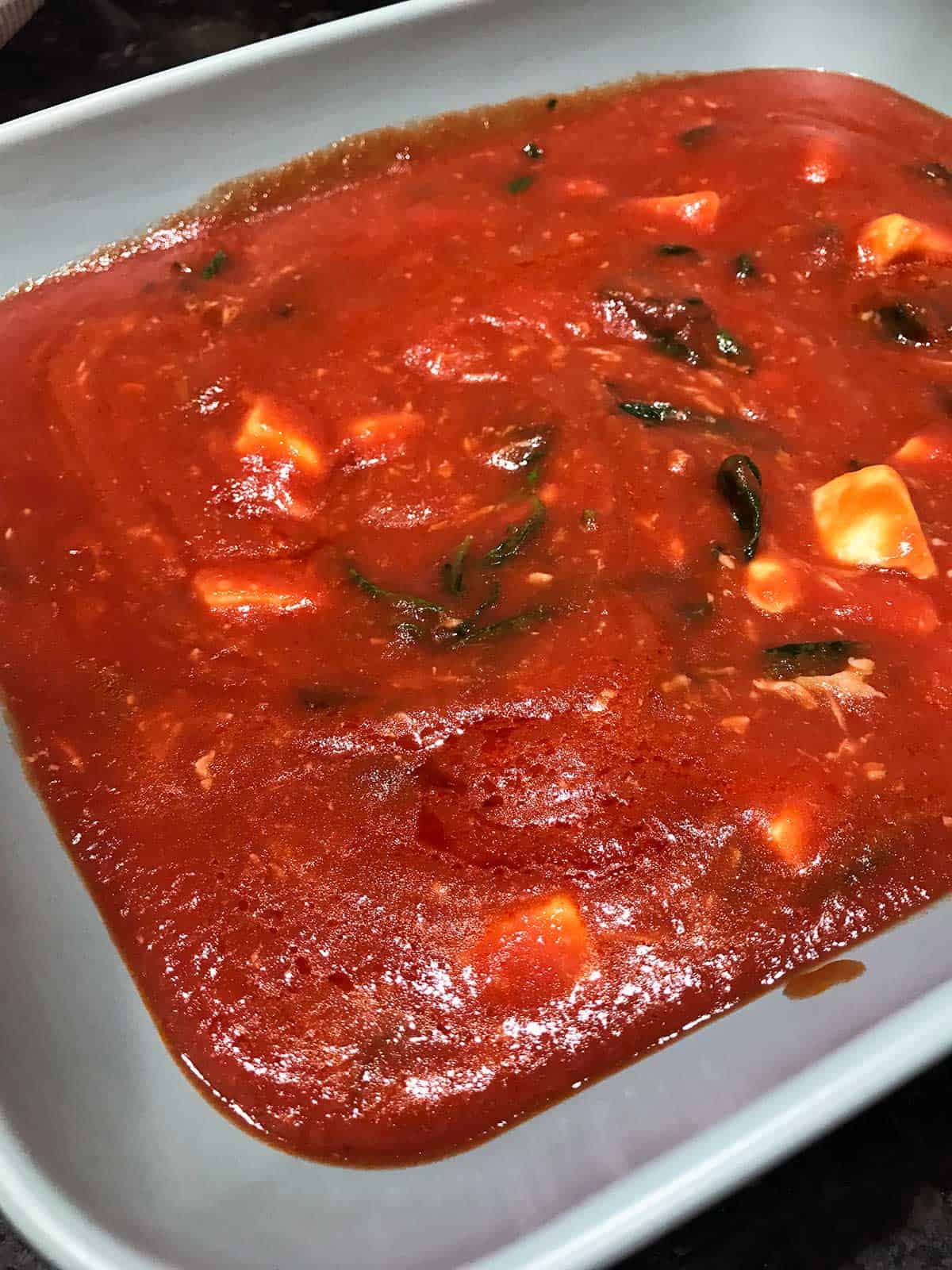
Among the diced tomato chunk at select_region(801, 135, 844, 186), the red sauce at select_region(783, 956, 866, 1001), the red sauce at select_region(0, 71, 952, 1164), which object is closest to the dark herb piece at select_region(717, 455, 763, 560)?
the red sauce at select_region(0, 71, 952, 1164)

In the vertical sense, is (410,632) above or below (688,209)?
below

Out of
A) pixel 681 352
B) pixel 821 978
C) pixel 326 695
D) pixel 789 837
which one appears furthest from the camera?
pixel 681 352

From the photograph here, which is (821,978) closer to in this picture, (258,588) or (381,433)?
(258,588)

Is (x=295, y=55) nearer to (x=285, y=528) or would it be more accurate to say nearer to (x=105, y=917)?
(x=285, y=528)

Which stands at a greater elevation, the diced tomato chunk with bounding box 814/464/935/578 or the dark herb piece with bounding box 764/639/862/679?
the diced tomato chunk with bounding box 814/464/935/578

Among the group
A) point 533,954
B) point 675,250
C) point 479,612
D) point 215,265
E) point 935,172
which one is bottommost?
point 533,954

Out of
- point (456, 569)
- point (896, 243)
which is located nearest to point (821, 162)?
point (896, 243)

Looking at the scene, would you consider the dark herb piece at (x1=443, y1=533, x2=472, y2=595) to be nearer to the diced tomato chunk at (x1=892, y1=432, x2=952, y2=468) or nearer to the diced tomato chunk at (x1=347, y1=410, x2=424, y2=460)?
the diced tomato chunk at (x1=347, y1=410, x2=424, y2=460)
